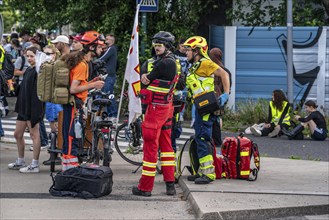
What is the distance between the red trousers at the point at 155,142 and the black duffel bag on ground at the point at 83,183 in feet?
1.44

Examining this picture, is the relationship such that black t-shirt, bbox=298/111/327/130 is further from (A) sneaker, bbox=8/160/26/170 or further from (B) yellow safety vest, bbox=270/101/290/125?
(A) sneaker, bbox=8/160/26/170

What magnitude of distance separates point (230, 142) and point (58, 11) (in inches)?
471

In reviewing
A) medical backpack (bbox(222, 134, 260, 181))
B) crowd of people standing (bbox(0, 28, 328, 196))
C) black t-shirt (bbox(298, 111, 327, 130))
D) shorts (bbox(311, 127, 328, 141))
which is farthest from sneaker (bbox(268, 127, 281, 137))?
medical backpack (bbox(222, 134, 260, 181))

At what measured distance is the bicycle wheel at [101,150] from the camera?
1148 cm

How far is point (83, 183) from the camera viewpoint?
33.9 ft

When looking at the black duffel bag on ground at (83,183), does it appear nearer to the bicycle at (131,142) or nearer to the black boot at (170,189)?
the black boot at (170,189)

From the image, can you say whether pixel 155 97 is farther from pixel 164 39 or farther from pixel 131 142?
pixel 131 142

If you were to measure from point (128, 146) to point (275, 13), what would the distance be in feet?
30.9

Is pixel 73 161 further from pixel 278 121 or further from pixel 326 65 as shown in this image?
pixel 326 65

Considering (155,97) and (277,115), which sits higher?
(155,97)

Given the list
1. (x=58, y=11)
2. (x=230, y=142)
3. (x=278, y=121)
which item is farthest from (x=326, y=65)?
(x=230, y=142)

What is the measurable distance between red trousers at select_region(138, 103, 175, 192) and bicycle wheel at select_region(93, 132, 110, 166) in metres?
1.13

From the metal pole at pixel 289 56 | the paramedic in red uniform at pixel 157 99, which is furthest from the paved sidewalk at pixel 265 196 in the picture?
the metal pole at pixel 289 56

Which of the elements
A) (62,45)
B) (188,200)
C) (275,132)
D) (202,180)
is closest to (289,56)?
(275,132)
